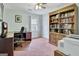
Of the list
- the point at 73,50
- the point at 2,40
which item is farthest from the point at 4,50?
the point at 73,50

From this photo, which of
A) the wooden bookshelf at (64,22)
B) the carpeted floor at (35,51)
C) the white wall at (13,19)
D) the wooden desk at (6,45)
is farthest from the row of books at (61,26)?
the wooden desk at (6,45)

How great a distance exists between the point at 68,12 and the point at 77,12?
90 cm

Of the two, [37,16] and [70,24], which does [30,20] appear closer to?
[37,16]

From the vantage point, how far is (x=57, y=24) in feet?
21.7

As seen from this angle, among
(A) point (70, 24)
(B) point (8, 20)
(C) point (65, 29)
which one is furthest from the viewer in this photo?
(B) point (8, 20)

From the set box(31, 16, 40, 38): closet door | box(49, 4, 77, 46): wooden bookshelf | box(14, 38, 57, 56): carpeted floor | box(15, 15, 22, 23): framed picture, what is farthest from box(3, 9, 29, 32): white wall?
box(14, 38, 57, 56): carpeted floor

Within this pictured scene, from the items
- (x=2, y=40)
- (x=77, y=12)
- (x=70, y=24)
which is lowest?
(x=2, y=40)

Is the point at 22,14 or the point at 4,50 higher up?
the point at 22,14

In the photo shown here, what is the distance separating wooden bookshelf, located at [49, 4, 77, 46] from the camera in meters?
4.94

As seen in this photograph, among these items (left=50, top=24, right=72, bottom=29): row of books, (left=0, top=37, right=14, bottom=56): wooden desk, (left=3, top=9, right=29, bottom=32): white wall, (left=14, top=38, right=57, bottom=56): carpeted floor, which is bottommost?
(left=14, top=38, right=57, bottom=56): carpeted floor

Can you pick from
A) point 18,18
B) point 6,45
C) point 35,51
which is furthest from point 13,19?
point 6,45

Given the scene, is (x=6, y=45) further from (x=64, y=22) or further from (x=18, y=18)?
(x=18, y=18)

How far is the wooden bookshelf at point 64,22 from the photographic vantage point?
494 cm

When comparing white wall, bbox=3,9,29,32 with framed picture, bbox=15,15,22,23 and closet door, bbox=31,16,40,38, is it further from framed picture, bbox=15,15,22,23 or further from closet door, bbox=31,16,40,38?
closet door, bbox=31,16,40,38
